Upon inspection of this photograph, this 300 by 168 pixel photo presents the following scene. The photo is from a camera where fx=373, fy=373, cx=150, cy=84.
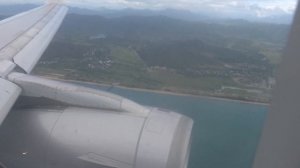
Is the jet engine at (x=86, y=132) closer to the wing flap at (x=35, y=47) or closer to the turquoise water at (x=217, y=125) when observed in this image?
the wing flap at (x=35, y=47)

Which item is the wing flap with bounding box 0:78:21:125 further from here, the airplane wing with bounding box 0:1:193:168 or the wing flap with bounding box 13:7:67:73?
the wing flap with bounding box 13:7:67:73

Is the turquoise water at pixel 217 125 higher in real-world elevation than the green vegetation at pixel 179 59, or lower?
lower

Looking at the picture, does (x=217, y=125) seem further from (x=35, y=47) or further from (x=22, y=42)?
(x=22, y=42)

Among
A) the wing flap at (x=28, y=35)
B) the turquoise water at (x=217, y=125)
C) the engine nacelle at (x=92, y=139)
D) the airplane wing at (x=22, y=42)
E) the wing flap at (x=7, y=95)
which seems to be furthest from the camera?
the turquoise water at (x=217, y=125)

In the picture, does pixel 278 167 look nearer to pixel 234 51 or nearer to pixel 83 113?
pixel 83 113

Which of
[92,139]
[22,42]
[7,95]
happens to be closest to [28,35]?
[22,42]

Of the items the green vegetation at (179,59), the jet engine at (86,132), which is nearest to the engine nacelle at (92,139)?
the jet engine at (86,132)
